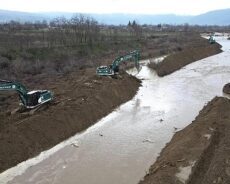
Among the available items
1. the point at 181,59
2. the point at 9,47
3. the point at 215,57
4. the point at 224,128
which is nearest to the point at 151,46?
the point at 215,57

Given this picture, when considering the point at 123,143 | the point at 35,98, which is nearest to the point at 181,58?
the point at 35,98

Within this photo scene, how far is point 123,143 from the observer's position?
73.7 feet

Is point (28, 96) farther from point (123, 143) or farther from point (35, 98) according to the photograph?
point (123, 143)

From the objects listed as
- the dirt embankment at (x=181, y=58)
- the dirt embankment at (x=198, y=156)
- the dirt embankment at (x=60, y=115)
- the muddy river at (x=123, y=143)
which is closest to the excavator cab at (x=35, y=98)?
the dirt embankment at (x=60, y=115)

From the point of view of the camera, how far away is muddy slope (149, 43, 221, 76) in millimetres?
46884

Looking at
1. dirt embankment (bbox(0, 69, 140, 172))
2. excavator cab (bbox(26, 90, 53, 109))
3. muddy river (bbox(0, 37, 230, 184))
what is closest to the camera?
muddy river (bbox(0, 37, 230, 184))

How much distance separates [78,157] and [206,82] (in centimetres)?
2352

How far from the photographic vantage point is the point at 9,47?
51.5 m

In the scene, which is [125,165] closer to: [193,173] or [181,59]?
Result: [193,173]

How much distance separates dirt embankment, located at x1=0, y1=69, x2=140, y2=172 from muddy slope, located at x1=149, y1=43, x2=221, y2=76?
11704 mm

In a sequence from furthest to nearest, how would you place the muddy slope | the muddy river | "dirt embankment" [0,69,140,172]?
the muddy slope → "dirt embankment" [0,69,140,172] → the muddy river

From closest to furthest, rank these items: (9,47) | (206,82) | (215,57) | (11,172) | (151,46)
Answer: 1. (11,172)
2. (206,82)
3. (9,47)
4. (215,57)
5. (151,46)

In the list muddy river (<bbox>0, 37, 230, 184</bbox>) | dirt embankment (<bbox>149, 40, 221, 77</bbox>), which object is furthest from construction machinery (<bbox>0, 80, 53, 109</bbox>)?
dirt embankment (<bbox>149, 40, 221, 77</bbox>)

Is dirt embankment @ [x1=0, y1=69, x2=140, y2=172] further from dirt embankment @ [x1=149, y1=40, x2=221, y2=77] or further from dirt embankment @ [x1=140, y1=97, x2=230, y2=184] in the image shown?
dirt embankment @ [x1=149, y1=40, x2=221, y2=77]
